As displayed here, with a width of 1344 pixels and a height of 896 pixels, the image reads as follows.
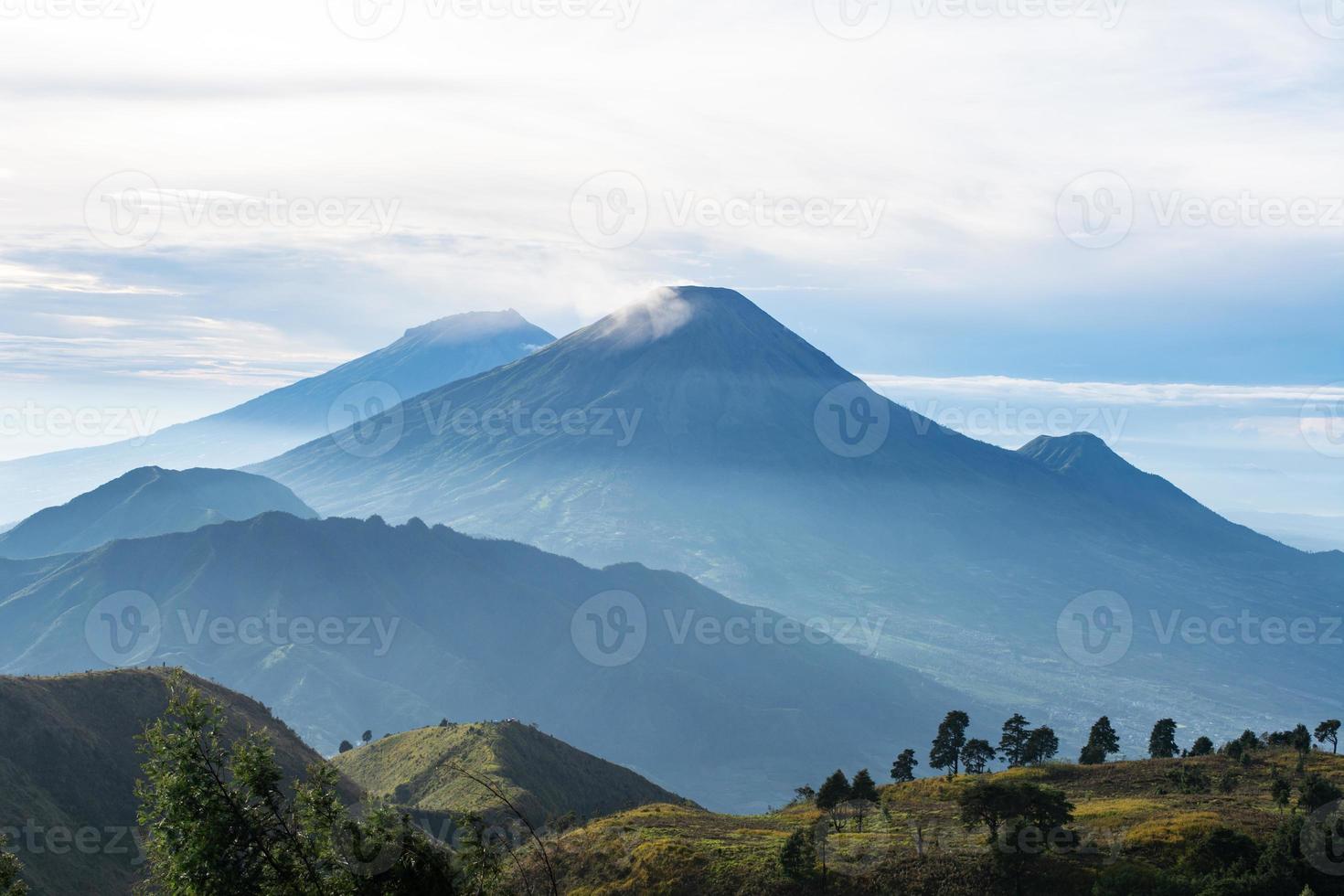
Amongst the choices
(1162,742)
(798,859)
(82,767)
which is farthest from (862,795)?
(82,767)

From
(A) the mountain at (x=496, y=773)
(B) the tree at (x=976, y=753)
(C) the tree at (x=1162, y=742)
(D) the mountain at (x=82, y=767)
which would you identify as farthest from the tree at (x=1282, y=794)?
(D) the mountain at (x=82, y=767)

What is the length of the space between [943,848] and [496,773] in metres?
56.7

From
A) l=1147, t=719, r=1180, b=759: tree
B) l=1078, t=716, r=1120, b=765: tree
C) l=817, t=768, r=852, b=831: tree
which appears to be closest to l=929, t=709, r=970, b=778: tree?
l=1078, t=716, r=1120, b=765: tree

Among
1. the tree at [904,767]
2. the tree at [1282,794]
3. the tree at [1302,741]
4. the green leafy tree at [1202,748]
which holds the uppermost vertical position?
the tree at [1302,741]

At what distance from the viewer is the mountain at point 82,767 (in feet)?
221

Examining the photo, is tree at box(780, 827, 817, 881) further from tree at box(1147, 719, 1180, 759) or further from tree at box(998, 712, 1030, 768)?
tree at box(1147, 719, 1180, 759)

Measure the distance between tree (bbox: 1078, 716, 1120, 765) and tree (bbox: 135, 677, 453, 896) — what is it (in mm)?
82528

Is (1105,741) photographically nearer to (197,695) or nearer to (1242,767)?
(1242,767)

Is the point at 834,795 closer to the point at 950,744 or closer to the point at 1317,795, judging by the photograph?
the point at 950,744

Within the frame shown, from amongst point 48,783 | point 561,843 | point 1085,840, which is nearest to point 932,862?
point 1085,840

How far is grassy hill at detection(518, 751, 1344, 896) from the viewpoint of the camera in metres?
53.1

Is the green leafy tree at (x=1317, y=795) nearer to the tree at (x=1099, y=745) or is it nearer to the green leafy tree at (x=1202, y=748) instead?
the tree at (x=1099, y=745)

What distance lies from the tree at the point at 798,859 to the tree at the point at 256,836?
34851 mm

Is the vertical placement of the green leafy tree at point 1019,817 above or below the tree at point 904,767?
above
